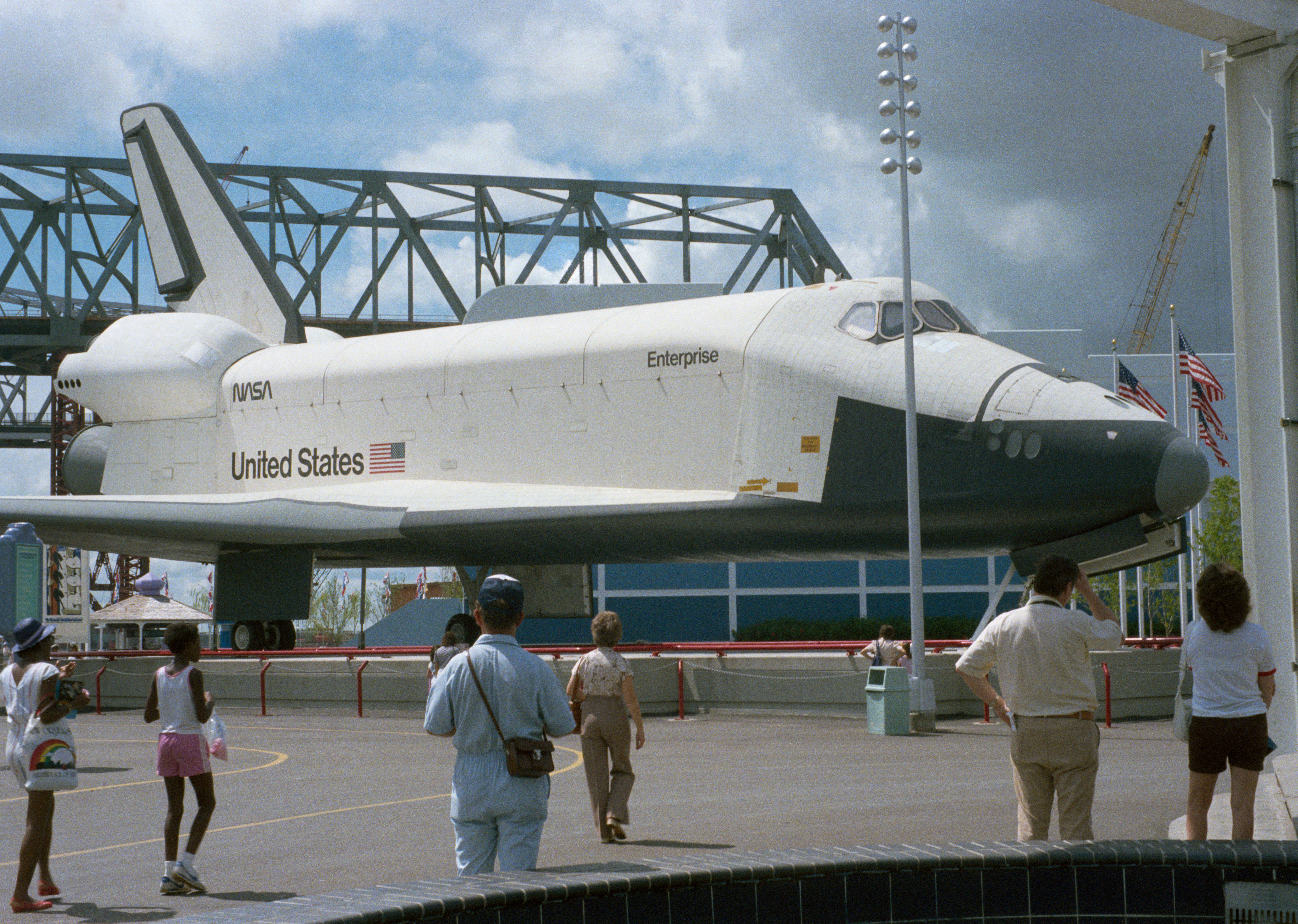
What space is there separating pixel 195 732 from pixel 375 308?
47.6 meters

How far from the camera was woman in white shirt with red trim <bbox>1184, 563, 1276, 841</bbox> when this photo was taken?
17.2ft

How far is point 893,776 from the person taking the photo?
961cm

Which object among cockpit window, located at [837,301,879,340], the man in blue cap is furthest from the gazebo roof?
the man in blue cap

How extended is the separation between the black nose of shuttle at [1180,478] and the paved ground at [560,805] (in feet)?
7.41

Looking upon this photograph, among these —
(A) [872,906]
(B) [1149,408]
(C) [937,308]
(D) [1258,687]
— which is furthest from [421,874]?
(B) [1149,408]

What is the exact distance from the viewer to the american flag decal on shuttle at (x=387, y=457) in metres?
17.4

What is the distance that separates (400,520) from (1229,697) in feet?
40.9

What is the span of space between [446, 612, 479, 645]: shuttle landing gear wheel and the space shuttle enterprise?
2.81 feet

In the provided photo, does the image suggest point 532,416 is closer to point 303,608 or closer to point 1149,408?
point 303,608

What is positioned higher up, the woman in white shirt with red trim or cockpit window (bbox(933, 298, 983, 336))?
cockpit window (bbox(933, 298, 983, 336))

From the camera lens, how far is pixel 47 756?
588cm

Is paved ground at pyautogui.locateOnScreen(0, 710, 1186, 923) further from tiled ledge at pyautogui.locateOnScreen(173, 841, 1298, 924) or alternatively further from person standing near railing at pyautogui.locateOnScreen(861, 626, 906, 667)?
tiled ledge at pyautogui.locateOnScreen(173, 841, 1298, 924)

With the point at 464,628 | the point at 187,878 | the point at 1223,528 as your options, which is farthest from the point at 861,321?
the point at 1223,528

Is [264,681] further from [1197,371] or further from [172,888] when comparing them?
[1197,371]
